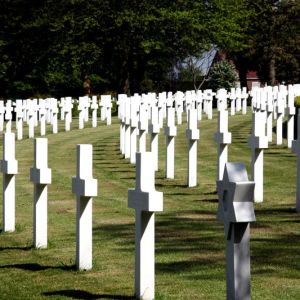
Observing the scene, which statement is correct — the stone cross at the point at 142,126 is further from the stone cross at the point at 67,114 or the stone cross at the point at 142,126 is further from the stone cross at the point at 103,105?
the stone cross at the point at 103,105

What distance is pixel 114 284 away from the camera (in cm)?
892

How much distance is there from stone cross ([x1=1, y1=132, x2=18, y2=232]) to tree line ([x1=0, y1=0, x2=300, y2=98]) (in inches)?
1788

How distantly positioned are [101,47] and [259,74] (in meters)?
26.4

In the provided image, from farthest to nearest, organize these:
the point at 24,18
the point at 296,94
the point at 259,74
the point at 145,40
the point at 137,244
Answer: the point at 259,74, the point at 24,18, the point at 145,40, the point at 296,94, the point at 137,244

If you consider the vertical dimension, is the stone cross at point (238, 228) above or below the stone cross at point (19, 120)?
above

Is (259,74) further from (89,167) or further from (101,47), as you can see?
(89,167)

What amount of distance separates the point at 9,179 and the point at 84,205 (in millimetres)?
2668

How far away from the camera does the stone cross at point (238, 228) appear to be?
20.6 ft

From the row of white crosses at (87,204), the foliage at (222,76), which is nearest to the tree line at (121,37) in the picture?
the foliage at (222,76)

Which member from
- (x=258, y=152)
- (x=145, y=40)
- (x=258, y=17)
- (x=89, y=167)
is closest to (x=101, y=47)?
(x=145, y=40)

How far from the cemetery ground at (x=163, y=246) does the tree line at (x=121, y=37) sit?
4078 centimetres

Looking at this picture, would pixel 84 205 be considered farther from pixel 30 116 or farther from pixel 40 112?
pixel 40 112

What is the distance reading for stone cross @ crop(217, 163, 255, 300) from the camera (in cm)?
628

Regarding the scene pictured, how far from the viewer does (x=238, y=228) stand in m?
Result: 6.33
